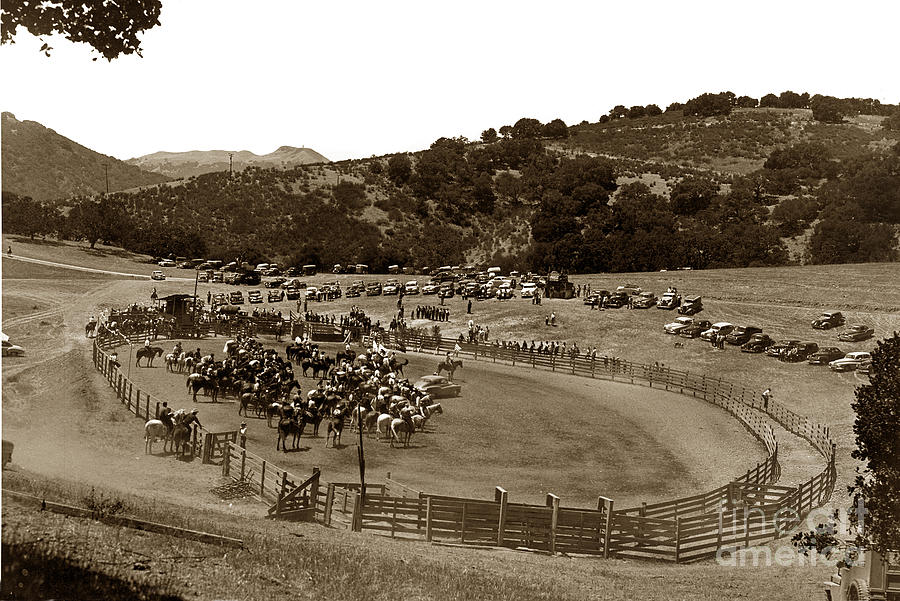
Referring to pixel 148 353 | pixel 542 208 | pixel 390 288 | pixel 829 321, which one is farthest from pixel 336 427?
pixel 542 208

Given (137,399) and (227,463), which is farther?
(137,399)

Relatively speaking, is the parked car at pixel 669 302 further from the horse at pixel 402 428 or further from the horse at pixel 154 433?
the horse at pixel 154 433

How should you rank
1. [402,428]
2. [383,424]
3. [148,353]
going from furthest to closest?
[148,353] < [383,424] < [402,428]

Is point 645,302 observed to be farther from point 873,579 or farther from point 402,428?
point 873,579

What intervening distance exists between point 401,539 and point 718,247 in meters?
99.5

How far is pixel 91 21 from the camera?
50.0 ft

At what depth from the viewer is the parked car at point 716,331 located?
66562 millimetres

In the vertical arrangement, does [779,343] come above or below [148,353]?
below

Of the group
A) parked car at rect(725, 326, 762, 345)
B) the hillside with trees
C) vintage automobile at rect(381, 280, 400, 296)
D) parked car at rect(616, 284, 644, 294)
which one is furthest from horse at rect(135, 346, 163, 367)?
the hillside with trees

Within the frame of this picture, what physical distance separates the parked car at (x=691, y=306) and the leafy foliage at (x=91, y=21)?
66523mm

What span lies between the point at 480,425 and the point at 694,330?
34.8 m

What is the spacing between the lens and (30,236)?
95.1 metres

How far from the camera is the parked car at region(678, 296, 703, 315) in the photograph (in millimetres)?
76556

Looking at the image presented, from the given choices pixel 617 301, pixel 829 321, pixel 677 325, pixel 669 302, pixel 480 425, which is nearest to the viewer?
pixel 480 425
